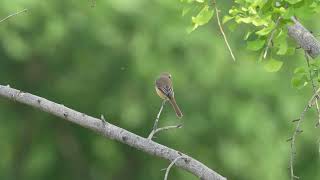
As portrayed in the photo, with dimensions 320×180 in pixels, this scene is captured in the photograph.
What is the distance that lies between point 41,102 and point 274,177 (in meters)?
7.16

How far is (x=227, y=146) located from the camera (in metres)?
12.2

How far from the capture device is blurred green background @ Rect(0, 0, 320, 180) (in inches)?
459

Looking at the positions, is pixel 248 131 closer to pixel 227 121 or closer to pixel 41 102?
pixel 227 121

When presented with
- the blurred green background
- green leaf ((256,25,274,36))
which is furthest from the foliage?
the blurred green background

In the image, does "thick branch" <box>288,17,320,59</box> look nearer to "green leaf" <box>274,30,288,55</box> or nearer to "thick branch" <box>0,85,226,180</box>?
"green leaf" <box>274,30,288,55</box>

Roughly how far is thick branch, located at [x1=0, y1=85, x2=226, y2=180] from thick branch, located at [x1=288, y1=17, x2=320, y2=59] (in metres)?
1.12

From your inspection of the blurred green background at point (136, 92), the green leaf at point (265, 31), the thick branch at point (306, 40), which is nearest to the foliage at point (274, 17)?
the green leaf at point (265, 31)

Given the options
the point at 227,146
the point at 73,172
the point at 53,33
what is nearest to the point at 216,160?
the point at 227,146

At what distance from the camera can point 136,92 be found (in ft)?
39.7

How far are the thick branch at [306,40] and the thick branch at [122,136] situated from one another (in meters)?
1.12

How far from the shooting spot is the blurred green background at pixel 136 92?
11.7 metres

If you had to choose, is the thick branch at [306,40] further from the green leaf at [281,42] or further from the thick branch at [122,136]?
the thick branch at [122,136]

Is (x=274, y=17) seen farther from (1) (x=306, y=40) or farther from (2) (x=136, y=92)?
(2) (x=136, y=92)

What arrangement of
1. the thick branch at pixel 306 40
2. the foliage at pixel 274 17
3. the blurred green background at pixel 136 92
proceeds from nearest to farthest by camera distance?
the foliage at pixel 274 17 < the thick branch at pixel 306 40 < the blurred green background at pixel 136 92
